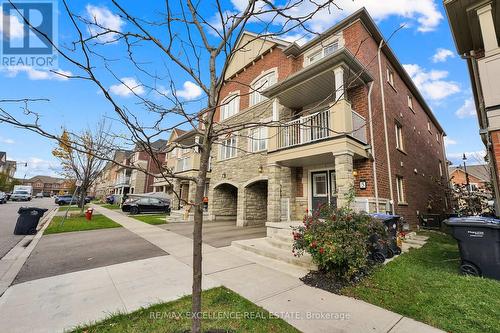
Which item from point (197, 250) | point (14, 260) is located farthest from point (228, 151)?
point (197, 250)

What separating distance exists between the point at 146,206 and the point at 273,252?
18781 millimetres

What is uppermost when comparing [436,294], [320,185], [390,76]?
[390,76]

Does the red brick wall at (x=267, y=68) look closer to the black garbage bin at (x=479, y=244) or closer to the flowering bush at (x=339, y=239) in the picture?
the flowering bush at (x=339, y=239)

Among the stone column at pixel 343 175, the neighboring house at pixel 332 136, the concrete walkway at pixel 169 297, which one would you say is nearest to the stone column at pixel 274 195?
the neighboring house at pixel 332 136

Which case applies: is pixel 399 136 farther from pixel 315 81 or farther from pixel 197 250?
pixel 197 250

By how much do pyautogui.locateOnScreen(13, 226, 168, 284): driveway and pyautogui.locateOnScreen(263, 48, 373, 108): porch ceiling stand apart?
7111mm

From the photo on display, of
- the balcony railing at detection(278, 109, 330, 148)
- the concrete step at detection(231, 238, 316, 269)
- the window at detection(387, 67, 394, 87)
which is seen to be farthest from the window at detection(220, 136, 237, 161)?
the window at detection(387, 67, 394, 87)

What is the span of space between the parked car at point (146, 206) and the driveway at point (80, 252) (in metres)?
11.4

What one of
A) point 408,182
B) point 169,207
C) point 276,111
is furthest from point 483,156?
point 169,207

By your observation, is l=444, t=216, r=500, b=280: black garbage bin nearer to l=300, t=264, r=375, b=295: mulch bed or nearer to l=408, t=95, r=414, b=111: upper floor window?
l=300, t=264, r=375, b=295: mulch bed

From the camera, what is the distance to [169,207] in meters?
23.6

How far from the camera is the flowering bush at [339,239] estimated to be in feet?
14.3

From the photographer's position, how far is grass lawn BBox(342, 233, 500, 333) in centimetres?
312

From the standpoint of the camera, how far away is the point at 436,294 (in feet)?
12.7
